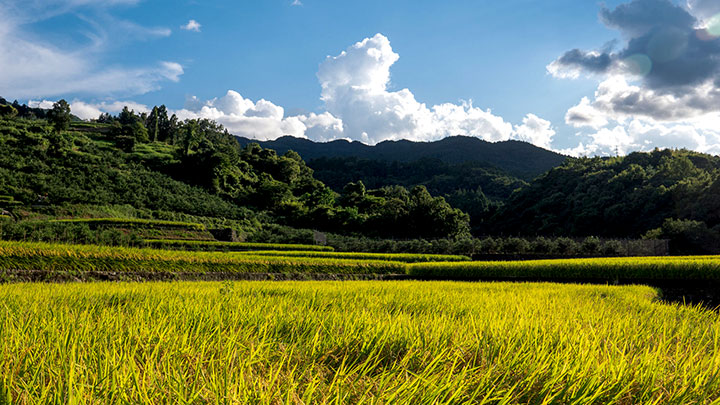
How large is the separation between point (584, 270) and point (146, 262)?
13867mm

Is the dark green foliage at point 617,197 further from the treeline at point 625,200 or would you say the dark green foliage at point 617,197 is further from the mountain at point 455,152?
the mountain at point 455,152

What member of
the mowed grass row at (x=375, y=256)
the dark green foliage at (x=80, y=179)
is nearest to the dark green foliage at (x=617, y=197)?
the mowed grass row at (x=375, y=256)

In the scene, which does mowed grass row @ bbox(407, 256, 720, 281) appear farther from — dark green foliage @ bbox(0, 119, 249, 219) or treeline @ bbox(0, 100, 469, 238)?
dark green foliage @ bbox(0, 119, 249, 219)

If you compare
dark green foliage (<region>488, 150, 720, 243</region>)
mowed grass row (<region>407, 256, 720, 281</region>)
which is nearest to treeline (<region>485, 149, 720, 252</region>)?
dark green foliage (<region>488, 150, 720, 243</region>)

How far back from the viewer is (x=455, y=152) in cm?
15262

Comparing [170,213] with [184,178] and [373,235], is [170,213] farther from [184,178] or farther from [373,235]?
[373,235]

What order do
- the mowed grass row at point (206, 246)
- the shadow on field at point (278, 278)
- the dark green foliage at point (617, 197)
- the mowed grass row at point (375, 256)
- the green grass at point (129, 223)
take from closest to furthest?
the shadow on field at point (278, 278) < the mowed grass row at point (375, 256) < the mowed grass row at point (206, 246) < the green grass at point (129, 223) < the dark green foliage at point (617, 197)

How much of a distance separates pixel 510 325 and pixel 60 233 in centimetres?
1608

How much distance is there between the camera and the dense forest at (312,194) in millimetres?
32812

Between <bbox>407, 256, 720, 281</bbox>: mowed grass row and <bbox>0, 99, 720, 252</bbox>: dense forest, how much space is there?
Answer: 9042 mm

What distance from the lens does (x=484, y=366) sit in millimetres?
2105

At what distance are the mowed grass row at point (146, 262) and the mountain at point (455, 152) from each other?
98.8 m

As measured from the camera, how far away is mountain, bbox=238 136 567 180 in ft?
414

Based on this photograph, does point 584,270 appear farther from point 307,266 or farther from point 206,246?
point 206,246
